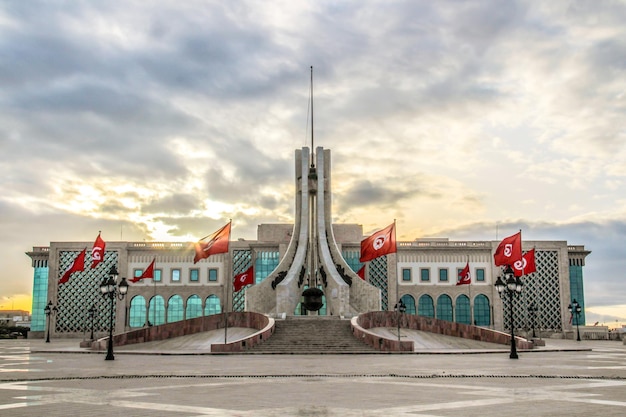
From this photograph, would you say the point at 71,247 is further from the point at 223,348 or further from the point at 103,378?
the point at 103,378

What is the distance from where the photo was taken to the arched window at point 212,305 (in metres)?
62.4

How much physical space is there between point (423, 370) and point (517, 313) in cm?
4664

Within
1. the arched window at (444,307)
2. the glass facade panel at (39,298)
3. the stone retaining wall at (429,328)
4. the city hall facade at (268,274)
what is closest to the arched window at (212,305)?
the city hall facade at (268,274)

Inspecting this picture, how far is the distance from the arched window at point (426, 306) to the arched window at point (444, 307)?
563 millimetres

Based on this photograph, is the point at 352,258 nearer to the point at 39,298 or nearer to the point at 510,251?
the point at 510,251

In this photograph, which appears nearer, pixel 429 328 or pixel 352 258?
pixel 429 328

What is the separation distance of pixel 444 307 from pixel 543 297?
877 cm

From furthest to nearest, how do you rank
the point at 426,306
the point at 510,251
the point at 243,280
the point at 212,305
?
the point at 212,305 → the point at 426,306 → the point at 243,280 → the point at 510,251

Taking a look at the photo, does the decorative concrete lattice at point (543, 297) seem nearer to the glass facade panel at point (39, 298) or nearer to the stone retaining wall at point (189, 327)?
the stone retaining wall at point (189, 327)

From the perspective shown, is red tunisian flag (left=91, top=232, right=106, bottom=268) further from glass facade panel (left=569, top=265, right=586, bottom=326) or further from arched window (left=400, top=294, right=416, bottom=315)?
glass facade panel (left=569, top=265, right=586, bottom=326)

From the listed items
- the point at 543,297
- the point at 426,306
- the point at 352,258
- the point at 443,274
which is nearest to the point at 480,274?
the point at 443,274

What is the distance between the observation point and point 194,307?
62781mm

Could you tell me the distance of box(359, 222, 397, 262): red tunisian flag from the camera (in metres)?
36.2

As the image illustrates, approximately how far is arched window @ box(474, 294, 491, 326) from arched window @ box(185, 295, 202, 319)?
24.3m
